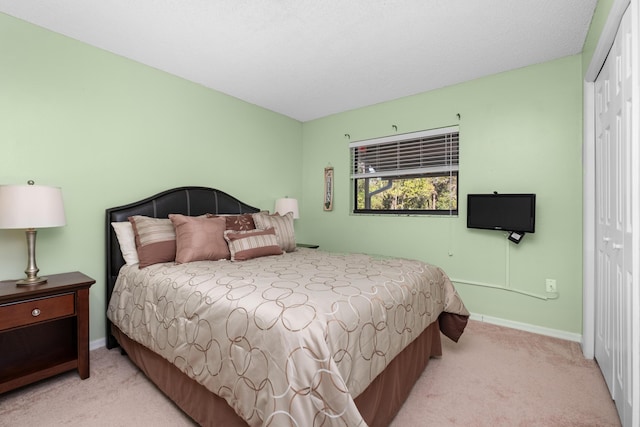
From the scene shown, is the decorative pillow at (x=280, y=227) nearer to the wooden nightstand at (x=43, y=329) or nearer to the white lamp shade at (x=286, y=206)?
the white lamp shade at (x=286, y=206)

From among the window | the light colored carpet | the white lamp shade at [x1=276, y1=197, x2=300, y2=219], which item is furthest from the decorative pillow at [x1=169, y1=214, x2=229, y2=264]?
the window

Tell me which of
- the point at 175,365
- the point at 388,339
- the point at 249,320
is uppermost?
the point at 249,320

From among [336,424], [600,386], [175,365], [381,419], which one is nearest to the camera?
[336,424]

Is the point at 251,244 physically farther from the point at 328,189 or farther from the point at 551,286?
the point at 551,286

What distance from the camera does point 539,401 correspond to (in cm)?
176

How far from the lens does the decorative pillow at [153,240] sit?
2277 millimetres

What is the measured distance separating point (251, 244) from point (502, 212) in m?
2.29

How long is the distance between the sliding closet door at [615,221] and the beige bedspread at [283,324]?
3.06ft

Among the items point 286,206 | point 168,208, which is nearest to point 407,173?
point 286,206

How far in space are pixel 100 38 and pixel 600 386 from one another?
4239mm

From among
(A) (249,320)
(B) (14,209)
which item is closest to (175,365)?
(A) (249,320)

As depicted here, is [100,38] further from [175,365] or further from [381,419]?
[381,419]

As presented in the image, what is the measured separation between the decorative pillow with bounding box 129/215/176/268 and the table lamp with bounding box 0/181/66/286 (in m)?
0.49

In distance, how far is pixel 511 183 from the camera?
9.45ft
